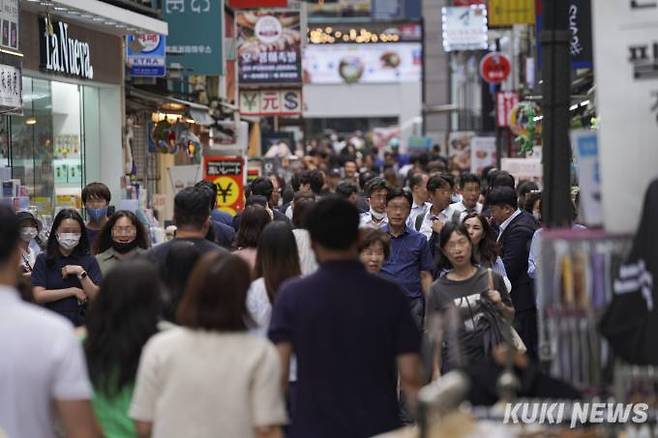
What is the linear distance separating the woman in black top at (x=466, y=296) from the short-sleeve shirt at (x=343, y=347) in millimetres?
2835

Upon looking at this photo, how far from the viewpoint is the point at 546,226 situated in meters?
6.90

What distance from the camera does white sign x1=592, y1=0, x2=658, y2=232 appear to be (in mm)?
6270

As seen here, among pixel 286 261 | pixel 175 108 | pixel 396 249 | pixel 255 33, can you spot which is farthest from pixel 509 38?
pixel 286 261

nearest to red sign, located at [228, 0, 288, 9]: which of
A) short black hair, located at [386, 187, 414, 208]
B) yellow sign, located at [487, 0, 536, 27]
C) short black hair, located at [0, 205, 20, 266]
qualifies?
yellow sign, located at [487, 0, 536, 27]

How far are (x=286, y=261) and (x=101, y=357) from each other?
7.29 ft

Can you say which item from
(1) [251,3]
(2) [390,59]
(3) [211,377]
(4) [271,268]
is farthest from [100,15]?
(2) [390,59]

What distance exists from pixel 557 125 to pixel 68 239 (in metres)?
5.40

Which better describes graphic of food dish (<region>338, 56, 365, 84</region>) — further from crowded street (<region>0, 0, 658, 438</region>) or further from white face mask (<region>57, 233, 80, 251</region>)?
white face mask (<region>57, 233, 80, 251</region>)

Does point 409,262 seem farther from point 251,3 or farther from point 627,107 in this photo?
point 251,3

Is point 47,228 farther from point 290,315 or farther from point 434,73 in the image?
point 434,73

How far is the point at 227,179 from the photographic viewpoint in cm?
2225

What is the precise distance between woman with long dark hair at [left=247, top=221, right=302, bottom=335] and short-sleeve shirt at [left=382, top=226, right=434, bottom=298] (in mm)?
3197

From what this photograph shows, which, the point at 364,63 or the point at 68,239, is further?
the point at 364,63

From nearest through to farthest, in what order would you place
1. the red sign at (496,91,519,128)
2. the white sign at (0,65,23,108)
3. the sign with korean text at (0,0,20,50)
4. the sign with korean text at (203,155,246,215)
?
the white sign at (0,65,23,108) → the sign with korean text at (0,0,20,50) → the sign with korean text at (203,155,246,215) → the red sign at (496,91,519,128)
